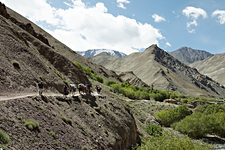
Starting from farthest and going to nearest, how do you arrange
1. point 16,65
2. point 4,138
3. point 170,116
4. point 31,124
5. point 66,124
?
1. point 170,116
2. point 16,65
3. point 66,124
4. point 31,124
5. point 4,138

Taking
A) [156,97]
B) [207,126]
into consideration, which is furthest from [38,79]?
[156,97]

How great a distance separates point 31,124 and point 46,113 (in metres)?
5.68

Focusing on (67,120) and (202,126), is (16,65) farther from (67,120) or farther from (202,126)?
(202,126)

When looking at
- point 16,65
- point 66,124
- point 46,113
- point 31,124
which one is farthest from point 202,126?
point 31,124

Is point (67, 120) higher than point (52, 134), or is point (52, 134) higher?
point (67, 120)

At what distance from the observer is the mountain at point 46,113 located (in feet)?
105

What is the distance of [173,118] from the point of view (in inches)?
5089

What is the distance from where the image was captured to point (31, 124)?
3306 centimetres

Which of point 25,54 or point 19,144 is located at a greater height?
point 25,54

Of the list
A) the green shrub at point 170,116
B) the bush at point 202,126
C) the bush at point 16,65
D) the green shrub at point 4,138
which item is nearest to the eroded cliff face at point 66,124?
the green shrub at point 4,138

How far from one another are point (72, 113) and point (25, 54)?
13.1 meters

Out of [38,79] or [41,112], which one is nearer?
[41,112]

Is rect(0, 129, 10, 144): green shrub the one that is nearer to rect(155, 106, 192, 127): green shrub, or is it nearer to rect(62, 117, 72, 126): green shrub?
rect(62, 117, 72, 126): green shrub

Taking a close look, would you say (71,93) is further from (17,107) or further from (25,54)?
(17,107)
